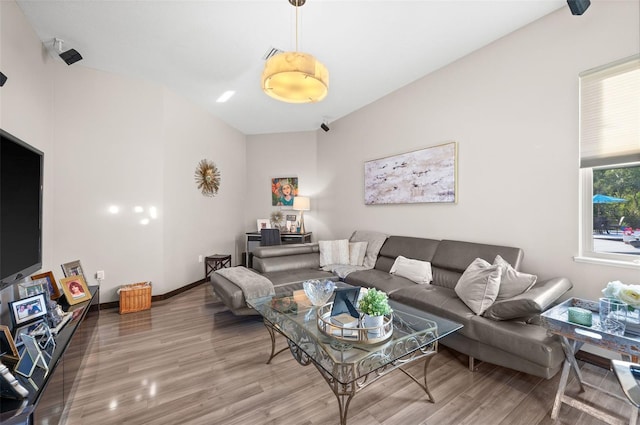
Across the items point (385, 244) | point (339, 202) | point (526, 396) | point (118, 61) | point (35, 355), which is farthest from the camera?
point (339, 202)

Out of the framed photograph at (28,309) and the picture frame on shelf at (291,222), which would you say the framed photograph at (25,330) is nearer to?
the framed photograph at (28,309)

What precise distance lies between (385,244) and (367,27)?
255 cm

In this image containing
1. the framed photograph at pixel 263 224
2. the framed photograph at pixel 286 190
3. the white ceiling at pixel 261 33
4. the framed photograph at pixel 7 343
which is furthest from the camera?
the framed photograph at pixel 286 190

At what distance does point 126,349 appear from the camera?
7.74ft

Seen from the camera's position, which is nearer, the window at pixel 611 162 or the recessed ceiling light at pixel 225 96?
the window at pixel 611 162

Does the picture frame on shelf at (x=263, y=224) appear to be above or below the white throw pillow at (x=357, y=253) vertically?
above

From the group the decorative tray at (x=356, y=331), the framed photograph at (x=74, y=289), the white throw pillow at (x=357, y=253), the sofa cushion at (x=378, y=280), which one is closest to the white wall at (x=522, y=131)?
the white throw pillow at (x=357, y=253)

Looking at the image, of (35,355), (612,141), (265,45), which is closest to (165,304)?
(35,355)

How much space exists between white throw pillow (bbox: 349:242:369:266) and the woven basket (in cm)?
265

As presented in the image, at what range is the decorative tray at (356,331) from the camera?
5.09 feet

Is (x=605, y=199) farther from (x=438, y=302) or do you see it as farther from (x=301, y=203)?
(x=301, y=203)

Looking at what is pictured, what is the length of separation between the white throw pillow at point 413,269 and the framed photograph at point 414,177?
81 cm

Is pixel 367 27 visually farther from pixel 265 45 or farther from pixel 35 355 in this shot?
pixel 35 355

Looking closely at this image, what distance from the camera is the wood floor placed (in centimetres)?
158
